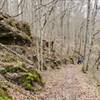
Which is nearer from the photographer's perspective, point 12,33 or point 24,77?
point 24,77

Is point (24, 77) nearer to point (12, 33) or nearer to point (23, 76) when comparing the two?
point (23, 76)

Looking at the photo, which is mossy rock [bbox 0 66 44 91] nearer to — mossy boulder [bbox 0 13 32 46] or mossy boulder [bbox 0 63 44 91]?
mossy boulder [bbox 0 63 44 91]

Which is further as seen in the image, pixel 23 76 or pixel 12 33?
pixel 12 33

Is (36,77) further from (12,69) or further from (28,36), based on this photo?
(28,36)

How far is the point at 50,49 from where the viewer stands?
24156 mm

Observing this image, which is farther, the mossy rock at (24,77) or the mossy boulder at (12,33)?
the mossy boulder at (12,33)

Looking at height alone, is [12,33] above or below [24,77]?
above

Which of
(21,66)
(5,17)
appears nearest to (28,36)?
(5,17)

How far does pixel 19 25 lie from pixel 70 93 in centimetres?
885

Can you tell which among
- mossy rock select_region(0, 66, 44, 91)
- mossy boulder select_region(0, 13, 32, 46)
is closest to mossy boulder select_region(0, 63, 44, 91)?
mossy rock select_region(0, 66, 44, 91)

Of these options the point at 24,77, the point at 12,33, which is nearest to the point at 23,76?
the point at 24,77

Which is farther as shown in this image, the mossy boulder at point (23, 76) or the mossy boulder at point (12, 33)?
the mossy boulder at point (12, 33)

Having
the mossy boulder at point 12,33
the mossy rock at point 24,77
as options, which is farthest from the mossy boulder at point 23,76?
the mossy boulder at point 12,33

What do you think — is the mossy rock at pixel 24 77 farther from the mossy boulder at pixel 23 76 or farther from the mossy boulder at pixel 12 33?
the mossy boulder at pixel 12 33
